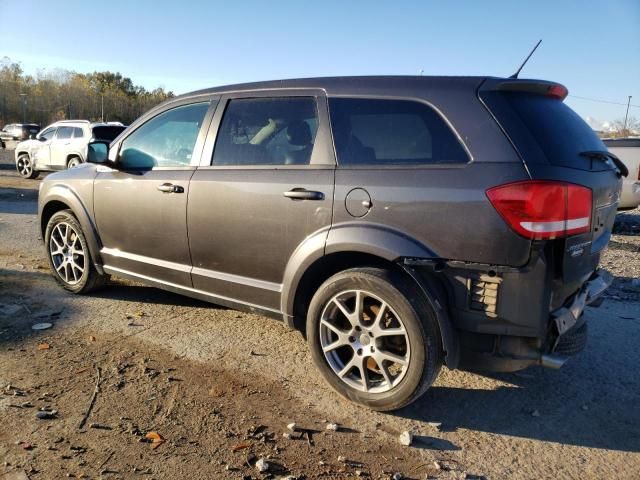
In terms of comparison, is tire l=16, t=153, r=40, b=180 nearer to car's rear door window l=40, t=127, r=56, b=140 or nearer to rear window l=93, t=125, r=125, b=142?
car's rear door window l=40, t=127, r=56, b=140

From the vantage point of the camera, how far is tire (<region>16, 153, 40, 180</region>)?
16.9m

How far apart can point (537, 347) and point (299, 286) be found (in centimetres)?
147

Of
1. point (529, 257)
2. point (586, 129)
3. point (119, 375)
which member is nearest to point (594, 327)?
point (586, 129)

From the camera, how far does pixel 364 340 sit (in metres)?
3.08

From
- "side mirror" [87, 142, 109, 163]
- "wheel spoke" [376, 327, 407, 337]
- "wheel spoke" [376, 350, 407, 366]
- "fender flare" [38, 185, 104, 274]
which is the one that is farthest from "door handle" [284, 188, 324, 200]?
"fender flare" [38, 185, 104, 274]

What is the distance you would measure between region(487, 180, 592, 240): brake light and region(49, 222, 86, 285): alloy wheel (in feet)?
12.7

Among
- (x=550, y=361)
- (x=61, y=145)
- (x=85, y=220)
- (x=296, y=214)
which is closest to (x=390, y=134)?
(x=296, y=214)

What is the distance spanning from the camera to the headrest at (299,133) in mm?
3412

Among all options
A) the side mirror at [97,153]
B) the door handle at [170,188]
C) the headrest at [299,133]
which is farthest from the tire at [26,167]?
the headrest at [299,133]

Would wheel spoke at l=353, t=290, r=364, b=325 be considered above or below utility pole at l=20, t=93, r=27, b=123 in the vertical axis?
below

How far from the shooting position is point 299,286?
10.9ft

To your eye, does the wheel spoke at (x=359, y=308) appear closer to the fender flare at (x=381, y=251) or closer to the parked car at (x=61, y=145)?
the fender flare at (x=381, y=251)

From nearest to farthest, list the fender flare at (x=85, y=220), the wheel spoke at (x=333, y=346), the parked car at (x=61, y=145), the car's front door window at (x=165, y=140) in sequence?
the wheel spoke at (x=333, y=346) → the car's front door window at (x=165, y=140) → the fender flare at (x=85, y=220) → the parked car at (x=61, y=145)

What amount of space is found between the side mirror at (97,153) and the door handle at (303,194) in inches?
81.7
